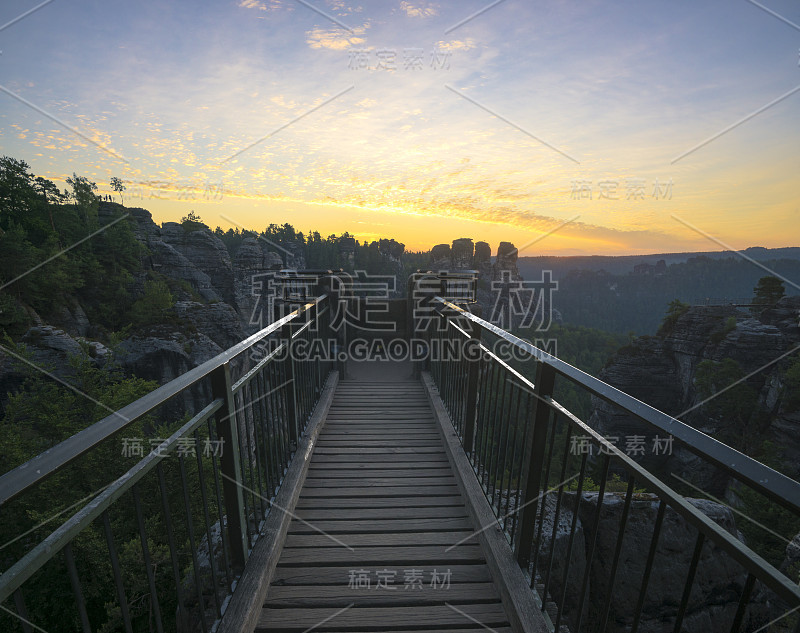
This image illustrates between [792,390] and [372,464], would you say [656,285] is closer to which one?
[792,390]

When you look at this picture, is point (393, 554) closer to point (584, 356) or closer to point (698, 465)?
point (698, 465)

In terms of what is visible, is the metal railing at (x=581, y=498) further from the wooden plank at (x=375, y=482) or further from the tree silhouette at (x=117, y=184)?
the tree silhouette at (x=117, y=184)

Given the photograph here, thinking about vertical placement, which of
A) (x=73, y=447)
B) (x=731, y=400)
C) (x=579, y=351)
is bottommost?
(x=579, y=351)

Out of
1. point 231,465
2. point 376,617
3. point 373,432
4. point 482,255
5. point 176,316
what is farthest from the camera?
point 482,255

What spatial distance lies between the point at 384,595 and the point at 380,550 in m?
0.39

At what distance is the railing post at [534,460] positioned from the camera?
219 cm

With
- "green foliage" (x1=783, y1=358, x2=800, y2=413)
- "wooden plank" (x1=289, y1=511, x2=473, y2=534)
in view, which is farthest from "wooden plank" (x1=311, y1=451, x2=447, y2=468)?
"green foliage" (x1=783, y1=358, x2=800, y2=413)

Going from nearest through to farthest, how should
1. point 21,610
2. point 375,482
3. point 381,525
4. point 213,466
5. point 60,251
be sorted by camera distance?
point 21,610 < point 381,525 < point 375,482 < point 213,466 < point 60,251

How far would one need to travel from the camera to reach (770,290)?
119 feet

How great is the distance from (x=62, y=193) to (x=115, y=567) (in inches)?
2263

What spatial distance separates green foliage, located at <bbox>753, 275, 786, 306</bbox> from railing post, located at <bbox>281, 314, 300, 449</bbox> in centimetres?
4668

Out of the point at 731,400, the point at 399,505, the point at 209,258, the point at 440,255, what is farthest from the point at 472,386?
the point at 440,255

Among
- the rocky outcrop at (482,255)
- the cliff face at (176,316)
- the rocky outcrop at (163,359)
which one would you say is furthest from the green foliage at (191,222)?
the rocky outcrop at (482,255)

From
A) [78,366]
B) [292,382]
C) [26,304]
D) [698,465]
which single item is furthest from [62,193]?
[698,465]
